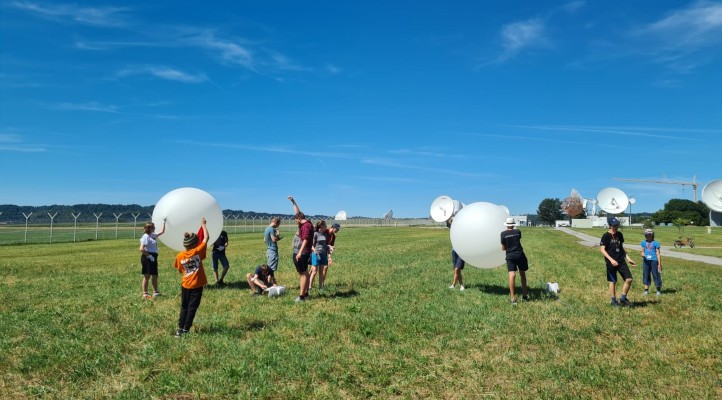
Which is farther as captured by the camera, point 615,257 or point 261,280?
point 261,280

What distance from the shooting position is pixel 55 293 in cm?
1376

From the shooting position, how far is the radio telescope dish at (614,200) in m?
91.1

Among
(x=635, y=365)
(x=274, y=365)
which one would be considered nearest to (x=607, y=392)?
(x=635, y=365)

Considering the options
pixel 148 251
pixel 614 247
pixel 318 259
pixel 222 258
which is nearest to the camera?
pixel 614 247

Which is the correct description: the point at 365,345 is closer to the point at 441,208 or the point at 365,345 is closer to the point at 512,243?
the point at 512,243

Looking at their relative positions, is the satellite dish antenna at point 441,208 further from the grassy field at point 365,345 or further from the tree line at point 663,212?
the tree line at point 663,212

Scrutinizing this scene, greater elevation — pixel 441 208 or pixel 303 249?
pixel 441 208

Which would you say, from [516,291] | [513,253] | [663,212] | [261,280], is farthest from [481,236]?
[663,212]

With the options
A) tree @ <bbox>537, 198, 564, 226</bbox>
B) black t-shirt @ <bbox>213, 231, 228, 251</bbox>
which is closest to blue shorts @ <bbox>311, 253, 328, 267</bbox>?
black t-shirt @ <bbox>213, 231, 228, 251</bbox>

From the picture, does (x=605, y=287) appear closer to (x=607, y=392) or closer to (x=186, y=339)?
(x=607, y=392)

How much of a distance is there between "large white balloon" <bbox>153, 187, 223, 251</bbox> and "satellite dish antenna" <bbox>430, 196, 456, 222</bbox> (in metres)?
55.2

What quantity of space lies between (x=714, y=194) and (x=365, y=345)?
91.2m

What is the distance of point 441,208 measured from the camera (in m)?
68.8

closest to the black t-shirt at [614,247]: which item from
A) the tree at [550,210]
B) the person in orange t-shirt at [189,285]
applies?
the person in orange t-shirt at [189,285]
